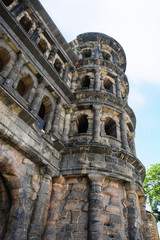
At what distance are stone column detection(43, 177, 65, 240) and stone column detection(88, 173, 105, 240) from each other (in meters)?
1.31

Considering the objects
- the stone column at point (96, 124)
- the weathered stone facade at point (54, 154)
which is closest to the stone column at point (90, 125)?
the weathered stone facade at point (54, 154)

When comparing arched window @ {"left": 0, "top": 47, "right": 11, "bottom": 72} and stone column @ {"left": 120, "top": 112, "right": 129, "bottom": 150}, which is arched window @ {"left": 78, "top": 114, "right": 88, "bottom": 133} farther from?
arched window @ {"left": 0, "top": 47, "right": 11, "bottom": 72}

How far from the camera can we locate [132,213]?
26.9ft

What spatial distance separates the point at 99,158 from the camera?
9.08 m

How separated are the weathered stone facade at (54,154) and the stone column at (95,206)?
0.03 metres

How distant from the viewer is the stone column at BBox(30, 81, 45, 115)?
29.7 ft

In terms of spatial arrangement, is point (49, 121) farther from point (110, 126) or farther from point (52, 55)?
point (52, 55)

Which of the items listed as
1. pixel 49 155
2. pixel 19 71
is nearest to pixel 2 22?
pixel 19 71

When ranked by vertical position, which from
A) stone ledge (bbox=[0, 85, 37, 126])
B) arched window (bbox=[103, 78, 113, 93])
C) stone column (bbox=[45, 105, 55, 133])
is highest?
arched window (bbox=[103, 78, 113, 93])

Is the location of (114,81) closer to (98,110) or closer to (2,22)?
(98,110)

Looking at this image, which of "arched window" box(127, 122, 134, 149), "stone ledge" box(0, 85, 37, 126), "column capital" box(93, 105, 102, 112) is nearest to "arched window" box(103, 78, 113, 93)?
"arched window" box(127, 122, 134, 149)

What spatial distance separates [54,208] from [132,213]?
10.6 ft

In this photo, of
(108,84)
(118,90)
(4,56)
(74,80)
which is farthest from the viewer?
(108,84)

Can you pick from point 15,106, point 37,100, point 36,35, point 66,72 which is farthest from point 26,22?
point 15,106
